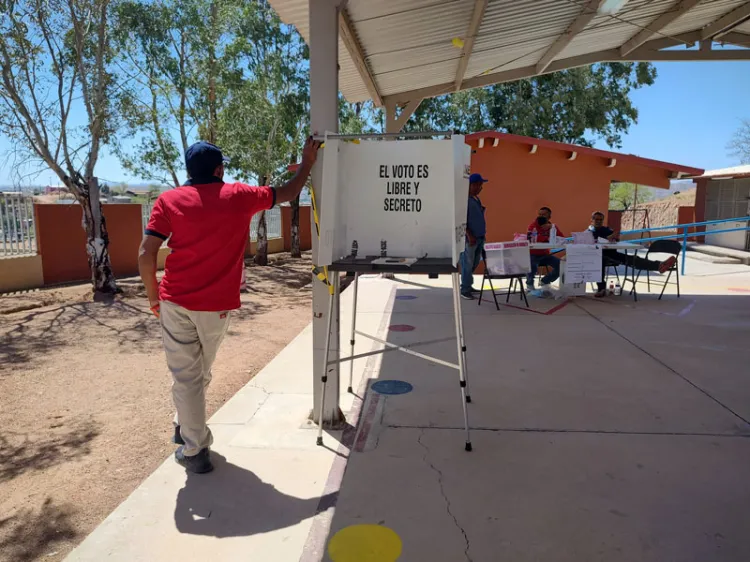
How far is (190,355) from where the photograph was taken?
10.4 ft

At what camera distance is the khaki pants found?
10.2ft

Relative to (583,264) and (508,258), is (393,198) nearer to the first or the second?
(508,258)

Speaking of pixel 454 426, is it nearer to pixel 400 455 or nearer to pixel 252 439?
pixel 400 455

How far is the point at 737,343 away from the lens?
6.06 meters

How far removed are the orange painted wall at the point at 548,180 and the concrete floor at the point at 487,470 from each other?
703 centimetres

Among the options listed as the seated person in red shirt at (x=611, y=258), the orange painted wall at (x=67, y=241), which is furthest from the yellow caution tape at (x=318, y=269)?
the orange painted wall at (x=67, y=241)

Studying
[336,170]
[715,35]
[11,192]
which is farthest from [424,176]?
[11,192]

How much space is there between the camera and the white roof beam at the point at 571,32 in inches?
251

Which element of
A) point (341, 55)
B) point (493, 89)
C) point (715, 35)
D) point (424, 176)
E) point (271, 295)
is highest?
point (493, 89)

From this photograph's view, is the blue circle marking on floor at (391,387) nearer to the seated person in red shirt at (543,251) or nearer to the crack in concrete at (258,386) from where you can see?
the crack in concrete at (258,386)

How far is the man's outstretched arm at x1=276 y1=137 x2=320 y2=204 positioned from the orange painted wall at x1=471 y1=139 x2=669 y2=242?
30.2 ft

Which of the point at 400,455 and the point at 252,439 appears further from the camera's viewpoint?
the point at 252,439

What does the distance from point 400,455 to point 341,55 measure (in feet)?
17.3

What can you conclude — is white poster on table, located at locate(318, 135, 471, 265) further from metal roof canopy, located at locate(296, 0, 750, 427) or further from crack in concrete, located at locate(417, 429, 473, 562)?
crack in concrete, located at locate(417, 429, 473, 562)
